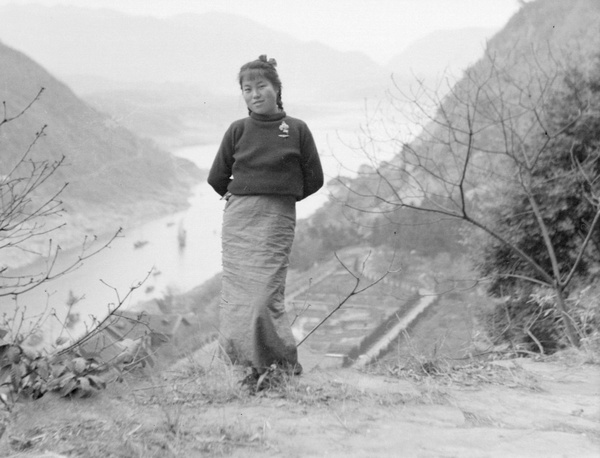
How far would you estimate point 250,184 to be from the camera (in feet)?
11.5

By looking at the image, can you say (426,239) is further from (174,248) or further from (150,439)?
(150,439)

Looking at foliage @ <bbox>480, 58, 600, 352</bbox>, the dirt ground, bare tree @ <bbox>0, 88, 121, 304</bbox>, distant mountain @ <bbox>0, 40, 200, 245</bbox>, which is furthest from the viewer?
distant mountain @ <bbox>0, 40, 200, 245</bbox>

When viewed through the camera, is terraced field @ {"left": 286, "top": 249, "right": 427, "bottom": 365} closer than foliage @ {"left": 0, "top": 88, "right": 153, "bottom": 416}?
No

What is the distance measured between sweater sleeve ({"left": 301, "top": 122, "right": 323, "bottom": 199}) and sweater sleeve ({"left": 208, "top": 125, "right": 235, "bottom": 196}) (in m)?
0.36

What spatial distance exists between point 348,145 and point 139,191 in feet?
51.4

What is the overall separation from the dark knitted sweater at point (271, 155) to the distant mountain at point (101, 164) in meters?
11.2

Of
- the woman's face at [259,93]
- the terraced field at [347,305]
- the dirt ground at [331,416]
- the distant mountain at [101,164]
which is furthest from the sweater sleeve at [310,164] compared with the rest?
the distant mountain at [101,164]

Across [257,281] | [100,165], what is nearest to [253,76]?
[257,281]

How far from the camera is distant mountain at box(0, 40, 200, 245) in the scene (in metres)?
16.1

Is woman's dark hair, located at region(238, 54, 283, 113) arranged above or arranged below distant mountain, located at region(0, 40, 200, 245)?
below

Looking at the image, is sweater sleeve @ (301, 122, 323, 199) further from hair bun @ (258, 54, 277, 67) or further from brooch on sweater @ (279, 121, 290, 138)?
hair bun @ (258, 54, 277, 67)

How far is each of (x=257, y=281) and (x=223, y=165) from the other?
0.61 m

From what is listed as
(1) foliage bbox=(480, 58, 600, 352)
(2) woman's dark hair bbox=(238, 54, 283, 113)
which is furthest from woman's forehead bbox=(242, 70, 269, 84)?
(1) foliage bbox=(480, 58, 600, 352)

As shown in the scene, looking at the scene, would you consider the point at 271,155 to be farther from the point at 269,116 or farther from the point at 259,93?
the point at 259,93
